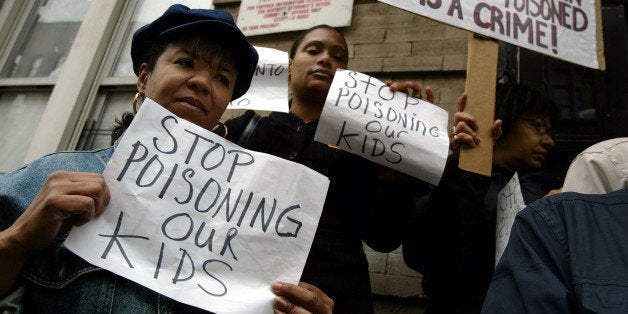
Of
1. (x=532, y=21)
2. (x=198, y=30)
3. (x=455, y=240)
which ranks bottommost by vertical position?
(x=455, y=240)

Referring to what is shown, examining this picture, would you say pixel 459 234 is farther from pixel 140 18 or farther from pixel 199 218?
pixel 140 18

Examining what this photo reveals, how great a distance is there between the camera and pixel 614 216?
1271 millimetres

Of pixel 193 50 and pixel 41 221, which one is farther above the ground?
pixel 193 50

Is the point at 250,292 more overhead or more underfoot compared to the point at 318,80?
more underfoot

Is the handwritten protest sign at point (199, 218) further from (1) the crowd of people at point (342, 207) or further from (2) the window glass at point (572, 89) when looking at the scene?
(2) the window glass at point (572, 89)

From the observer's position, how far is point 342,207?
1831 millimetres

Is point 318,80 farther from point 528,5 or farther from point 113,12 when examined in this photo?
point 113,12

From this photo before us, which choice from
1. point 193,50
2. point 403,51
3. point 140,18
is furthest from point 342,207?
point 140,18

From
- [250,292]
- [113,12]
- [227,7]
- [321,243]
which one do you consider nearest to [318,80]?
[321,243]

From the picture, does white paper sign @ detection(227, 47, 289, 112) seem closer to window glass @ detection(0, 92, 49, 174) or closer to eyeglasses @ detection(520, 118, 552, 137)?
eyeglasses @ detection(520, 118, 552, 137)

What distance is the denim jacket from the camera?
40.3 inches

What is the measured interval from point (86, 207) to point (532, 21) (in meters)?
2.15

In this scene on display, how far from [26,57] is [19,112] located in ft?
2.09

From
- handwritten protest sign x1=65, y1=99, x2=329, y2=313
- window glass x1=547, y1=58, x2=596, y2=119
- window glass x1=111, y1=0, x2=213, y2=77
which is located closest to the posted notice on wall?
window glass x1=111, y1=0, x2=213, y2=77
